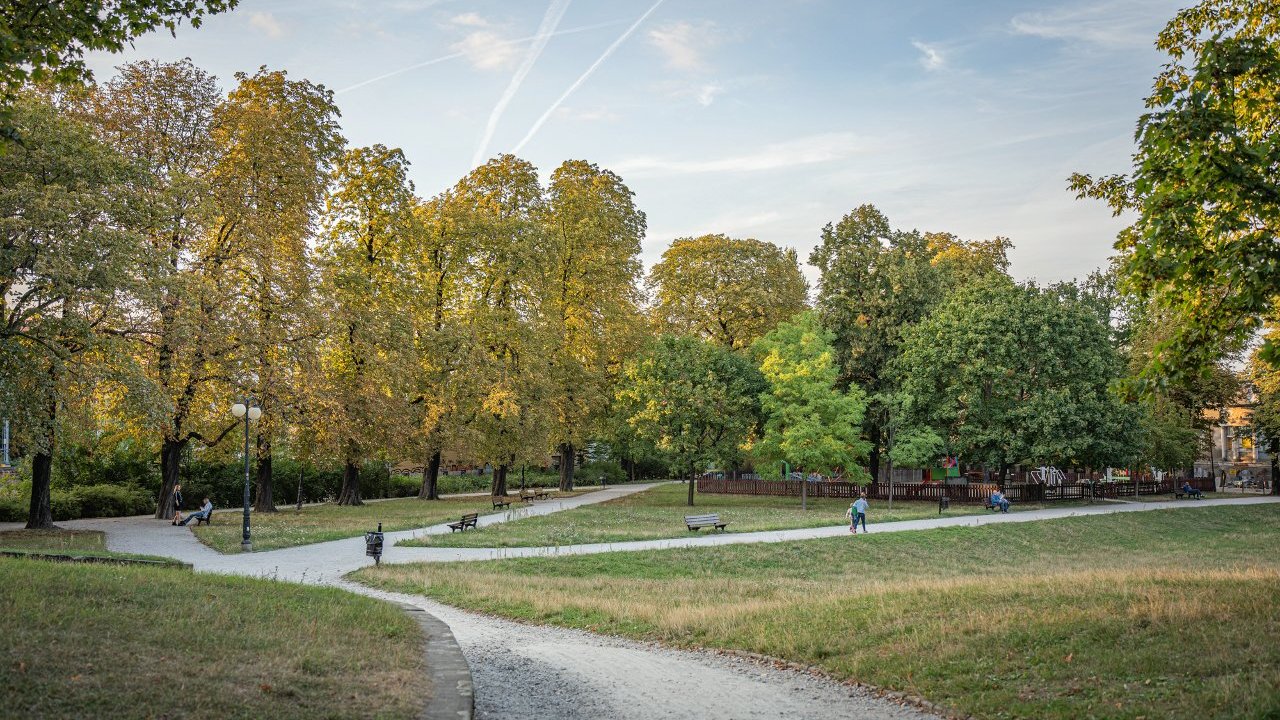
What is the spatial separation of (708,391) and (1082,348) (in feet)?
65.7

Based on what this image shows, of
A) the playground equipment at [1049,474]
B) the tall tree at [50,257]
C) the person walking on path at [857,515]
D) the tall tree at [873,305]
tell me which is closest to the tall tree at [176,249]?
the tall tree at [50,257]

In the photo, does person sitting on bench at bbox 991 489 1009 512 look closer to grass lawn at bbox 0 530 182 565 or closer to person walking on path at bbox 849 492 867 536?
person walking on path at bbox 849 492 867 536

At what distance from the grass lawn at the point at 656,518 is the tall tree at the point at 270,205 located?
9375 millimetres

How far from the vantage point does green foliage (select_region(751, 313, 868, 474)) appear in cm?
3959

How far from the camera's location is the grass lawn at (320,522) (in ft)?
80.5

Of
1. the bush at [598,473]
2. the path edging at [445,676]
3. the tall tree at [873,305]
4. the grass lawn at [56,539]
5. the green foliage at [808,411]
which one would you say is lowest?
the bush at [598,473]

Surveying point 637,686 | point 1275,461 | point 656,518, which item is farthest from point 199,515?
point 1275,461

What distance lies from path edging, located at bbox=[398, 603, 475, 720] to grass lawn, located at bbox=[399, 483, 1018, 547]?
14.1 meters

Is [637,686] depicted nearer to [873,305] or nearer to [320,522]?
[320,522]

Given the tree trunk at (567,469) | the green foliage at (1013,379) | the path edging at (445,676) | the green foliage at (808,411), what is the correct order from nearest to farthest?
the path edging at (445,676)
the green foliage at (808,411)
the green foliage at (1013,379)
the tree trunk at (567,469)

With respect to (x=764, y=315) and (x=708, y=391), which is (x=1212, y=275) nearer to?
(x=708, y=391)

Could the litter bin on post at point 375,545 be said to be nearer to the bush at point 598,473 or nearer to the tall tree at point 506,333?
the tall tree at point 506,333

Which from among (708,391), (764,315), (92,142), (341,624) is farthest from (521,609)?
(764,315)

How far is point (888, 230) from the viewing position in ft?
169
